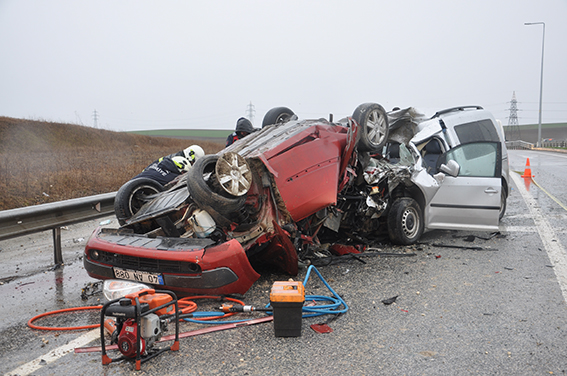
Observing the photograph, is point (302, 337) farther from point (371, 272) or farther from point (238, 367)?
point (371, 272)

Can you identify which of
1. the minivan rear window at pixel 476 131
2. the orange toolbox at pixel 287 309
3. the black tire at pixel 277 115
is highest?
the black tire at pixel 277 115

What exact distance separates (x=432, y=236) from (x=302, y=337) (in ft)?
14.5

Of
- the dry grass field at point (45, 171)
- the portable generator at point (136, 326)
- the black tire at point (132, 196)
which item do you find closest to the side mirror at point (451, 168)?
the black tire at point (132, 196)

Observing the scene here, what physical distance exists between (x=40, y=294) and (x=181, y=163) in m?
2.31

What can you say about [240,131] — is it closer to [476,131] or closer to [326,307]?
[326,307]

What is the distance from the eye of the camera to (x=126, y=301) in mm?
2822

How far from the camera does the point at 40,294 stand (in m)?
4.43

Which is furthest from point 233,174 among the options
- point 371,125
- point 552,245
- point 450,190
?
point 552,245

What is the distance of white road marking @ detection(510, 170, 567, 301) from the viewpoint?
4769 mm

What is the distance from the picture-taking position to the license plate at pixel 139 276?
383 cm

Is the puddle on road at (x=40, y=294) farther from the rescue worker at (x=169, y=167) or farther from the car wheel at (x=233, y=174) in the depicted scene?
the car wheel at (x=233, y=174)

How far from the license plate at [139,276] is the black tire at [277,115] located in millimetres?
3177

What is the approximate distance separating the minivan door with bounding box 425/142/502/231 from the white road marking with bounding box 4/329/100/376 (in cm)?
481

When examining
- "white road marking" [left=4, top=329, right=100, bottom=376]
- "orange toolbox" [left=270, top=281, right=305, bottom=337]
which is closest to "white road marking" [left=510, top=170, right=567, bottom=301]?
"orange toolbox" [left=270, top=281, right=305, bottom=337]
